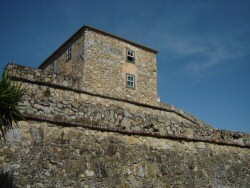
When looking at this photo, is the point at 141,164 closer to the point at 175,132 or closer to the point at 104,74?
the point at 175,132

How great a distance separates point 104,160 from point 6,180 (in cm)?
277

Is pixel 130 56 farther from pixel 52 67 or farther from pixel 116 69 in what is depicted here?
pixel 52 67

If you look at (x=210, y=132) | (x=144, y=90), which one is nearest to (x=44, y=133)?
(x=210, y=132)

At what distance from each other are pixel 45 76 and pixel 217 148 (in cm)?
1035

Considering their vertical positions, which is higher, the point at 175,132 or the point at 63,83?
Result: the point at 63,83

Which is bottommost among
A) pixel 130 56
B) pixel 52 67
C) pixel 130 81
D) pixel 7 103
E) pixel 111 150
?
pixel 111 150

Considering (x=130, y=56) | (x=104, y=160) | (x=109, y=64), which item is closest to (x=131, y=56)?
(x=130, y=56)

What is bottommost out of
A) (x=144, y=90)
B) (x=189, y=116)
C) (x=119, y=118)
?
(x=119, y=118)

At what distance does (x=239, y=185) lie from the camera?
1216 cm

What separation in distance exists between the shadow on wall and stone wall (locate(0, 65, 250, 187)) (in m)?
0.14

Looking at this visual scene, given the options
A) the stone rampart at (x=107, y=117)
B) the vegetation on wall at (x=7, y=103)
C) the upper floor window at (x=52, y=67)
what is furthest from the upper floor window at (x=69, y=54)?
the vegetation on wall at (x=7, y=103)

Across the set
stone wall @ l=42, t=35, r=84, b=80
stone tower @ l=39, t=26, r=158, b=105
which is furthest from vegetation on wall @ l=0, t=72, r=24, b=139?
stone wall @ l=42, t=35, r=84, b=80

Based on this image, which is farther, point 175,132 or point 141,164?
point 175,132

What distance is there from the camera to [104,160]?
29.9 feet
